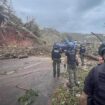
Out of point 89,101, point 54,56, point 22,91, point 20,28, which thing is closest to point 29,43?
point 20,28

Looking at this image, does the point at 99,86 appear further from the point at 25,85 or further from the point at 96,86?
the point at 25,85

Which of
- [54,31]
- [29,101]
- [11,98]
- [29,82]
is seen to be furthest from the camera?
[54,31]

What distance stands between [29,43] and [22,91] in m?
29.3

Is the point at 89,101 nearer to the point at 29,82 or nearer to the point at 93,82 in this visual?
the point at 93,82

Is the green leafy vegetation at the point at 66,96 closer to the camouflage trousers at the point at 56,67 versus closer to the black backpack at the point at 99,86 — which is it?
the camouflage trousers at the point at 56,67

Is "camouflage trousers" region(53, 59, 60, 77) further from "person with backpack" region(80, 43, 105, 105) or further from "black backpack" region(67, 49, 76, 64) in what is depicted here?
"person with backpack" region(80, 43, 105, 105)

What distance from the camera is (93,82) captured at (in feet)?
11.8

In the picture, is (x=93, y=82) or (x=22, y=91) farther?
(x=22, y=91)

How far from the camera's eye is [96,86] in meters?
3.55

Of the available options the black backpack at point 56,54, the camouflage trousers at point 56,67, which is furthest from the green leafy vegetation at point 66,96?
the camouflage trousers at point 56,67

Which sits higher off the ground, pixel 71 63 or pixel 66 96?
pixel 71 63

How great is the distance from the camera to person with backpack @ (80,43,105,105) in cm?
348

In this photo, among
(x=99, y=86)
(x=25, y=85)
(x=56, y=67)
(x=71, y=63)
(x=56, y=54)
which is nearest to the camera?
(x=99, y=86)

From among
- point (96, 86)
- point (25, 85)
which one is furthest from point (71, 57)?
→ point (96, 86)
